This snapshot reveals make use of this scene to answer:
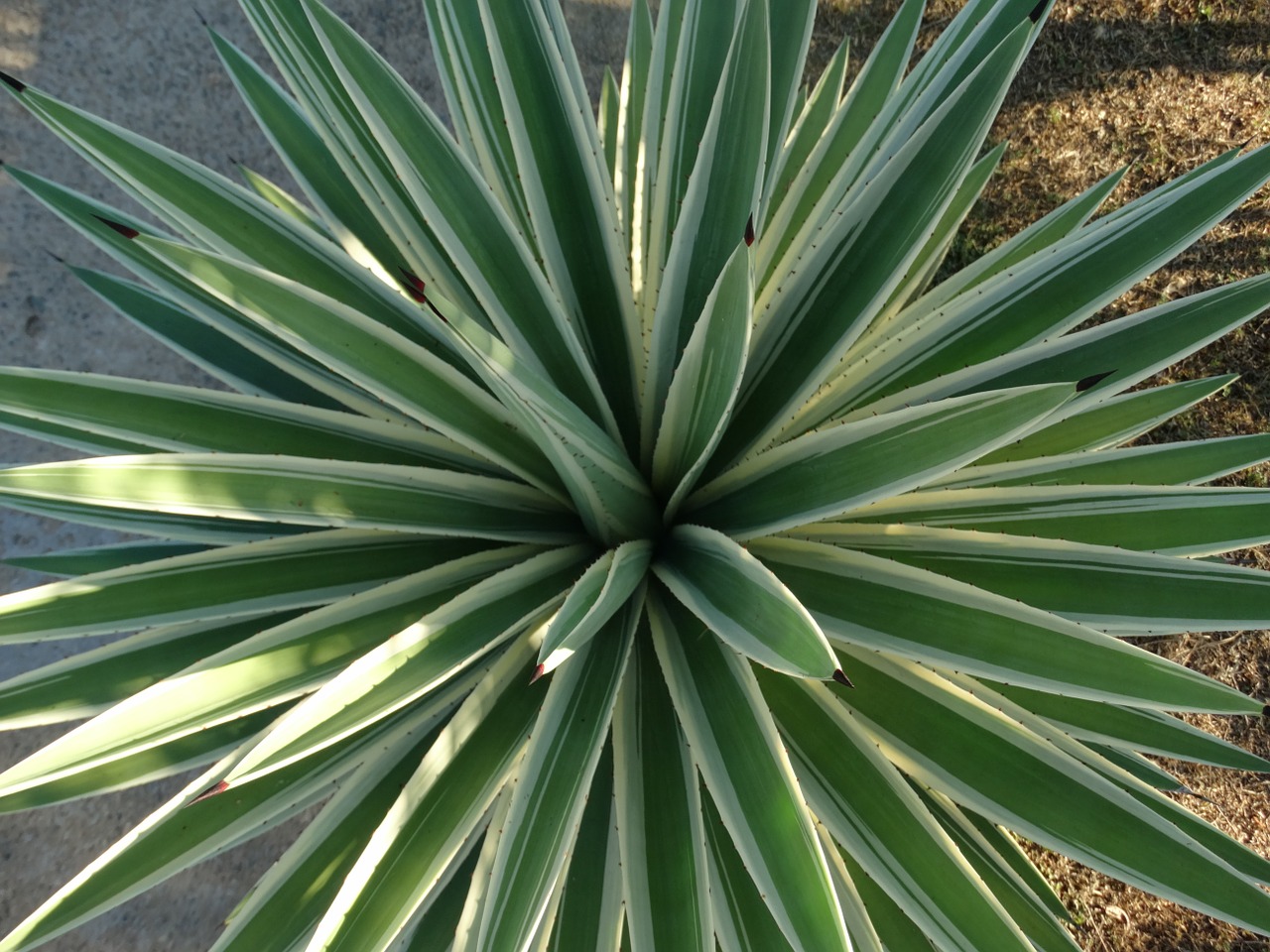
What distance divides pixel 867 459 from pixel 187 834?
80 centimetres

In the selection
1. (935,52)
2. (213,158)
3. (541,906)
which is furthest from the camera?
(213,158)

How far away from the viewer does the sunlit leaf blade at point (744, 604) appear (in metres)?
0.64

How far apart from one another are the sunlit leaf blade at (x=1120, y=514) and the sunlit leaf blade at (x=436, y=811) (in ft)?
1.55

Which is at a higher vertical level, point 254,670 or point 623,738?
point 254,670

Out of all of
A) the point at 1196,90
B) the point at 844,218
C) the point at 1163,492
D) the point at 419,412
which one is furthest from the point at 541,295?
the point at 1196,90

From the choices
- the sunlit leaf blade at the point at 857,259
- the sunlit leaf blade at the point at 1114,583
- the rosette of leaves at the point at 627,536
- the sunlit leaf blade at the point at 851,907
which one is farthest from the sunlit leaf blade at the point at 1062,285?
the sunlit leaf blade at the point at 851,907

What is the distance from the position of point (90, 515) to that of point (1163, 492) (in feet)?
4.00

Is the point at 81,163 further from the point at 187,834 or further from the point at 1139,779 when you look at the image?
the point at 1139,779

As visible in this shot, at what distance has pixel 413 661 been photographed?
0.75 m

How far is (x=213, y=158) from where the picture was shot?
2080 millimetres

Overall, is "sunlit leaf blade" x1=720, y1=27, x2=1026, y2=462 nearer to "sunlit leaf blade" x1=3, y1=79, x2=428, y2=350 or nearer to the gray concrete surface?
"sunlit leaf blade" x1=3, y1=79, x2=428, y2=350

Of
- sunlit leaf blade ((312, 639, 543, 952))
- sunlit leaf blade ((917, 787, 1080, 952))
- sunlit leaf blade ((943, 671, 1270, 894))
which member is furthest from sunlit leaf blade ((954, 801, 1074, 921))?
sunlit leaf blade ((312, 639, 543, 952))

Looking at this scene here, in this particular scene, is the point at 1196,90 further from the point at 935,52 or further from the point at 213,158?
the point at 213,158

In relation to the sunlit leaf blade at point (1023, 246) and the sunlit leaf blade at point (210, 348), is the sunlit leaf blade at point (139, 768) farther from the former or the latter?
the sunlit leaf blade at point (1023, 246)
